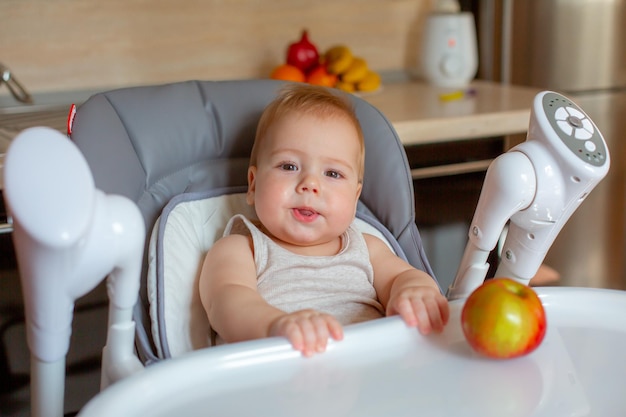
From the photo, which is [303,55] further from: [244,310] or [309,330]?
[309,330]

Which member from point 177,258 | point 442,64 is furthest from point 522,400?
point 442,64

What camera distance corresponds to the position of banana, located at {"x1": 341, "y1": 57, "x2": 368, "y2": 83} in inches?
84.2

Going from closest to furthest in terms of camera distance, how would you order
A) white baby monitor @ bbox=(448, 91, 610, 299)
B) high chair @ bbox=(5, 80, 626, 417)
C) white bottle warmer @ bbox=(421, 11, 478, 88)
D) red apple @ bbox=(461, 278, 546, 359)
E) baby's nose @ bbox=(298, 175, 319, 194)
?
high chair @ bbox=(5, 80, 626, 417) < red apple @ bbox=(461, 278, 546, 359) < white baby monitor @ bbox=(448, 91, 610, 299) < baby's nose @ bbox=(298, 175, 319, 194) < white bottle warmer @ bbox=(421, 11, 478, 88)

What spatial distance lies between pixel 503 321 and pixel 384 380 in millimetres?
147

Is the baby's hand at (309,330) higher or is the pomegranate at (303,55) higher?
the baby's hand at (309,330)

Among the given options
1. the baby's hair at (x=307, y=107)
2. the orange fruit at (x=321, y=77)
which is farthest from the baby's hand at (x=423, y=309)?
the orange fruit at (x=321, y=77)

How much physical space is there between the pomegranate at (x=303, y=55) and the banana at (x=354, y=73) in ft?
0.31

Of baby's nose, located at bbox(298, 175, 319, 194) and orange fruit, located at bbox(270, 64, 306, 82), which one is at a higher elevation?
baby's nose, located at bbox(298, 175, 319, 194)

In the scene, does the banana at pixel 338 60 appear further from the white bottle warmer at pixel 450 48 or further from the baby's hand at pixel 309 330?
the baby's hand at pixel 309 330

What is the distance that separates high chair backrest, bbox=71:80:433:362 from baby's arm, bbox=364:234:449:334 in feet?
0.21

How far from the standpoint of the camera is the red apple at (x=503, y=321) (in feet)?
2.89

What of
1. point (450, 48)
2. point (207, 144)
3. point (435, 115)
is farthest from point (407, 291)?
point (450, 48)

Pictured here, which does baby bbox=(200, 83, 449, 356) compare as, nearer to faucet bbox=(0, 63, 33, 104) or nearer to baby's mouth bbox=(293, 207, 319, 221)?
baby's mouth bbox=(293, 207, 319, 221)

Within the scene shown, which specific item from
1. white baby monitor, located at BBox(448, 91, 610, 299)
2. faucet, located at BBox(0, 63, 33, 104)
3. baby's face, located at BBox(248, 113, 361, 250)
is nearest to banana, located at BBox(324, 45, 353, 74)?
faucet, located at BBox(0, 63, 33, 104)
